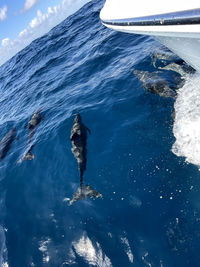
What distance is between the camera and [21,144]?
35.9ft

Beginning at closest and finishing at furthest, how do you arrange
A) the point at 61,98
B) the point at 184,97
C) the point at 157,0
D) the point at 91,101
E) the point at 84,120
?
1. the point at 157,0
2. the point at 184,97
3. the point at 84,120
4. the point at 91,101
5. the point at 61,98

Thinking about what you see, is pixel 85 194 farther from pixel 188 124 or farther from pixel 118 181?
pixel 188 124

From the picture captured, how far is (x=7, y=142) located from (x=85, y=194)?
712 centimetres

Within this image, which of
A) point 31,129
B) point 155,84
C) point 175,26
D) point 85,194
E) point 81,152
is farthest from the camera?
point 31,129

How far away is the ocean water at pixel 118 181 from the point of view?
4.85 meters

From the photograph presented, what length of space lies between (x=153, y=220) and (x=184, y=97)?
4.31m

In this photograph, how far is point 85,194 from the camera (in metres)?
6.40

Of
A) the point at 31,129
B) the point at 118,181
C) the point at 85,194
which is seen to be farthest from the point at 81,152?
the point at 31,129

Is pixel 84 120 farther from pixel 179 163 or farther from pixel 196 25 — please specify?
pixel 196 25

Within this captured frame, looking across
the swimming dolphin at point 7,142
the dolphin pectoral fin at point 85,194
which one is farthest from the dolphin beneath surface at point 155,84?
the swimming dolphin at point 7,142

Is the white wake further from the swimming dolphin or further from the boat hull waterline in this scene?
the swimming dolphin

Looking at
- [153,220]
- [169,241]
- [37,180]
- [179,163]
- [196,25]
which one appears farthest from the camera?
[37,180]

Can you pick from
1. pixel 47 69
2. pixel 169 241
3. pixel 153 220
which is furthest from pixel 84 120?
pixel 47 69

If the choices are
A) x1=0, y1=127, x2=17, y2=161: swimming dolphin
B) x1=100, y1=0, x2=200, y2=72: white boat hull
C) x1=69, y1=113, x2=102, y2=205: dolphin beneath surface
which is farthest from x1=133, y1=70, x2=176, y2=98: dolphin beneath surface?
x1=0, y1=127, x2=17, y2=161: swimming dolphin
